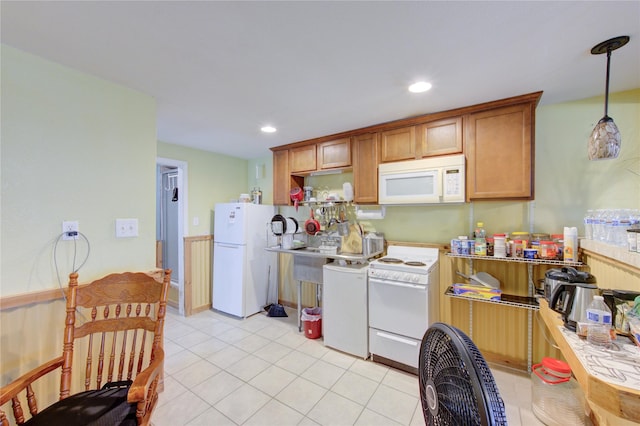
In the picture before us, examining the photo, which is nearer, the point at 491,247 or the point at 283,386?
the point at 283,386

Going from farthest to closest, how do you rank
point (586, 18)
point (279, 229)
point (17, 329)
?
point (279, 229) < point (17, 329) < point (586, 18)

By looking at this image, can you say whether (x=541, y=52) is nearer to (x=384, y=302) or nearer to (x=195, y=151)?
(x=384, y=302)

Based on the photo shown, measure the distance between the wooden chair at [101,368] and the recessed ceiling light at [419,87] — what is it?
209cm

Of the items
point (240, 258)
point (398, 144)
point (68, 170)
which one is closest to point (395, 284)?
point (398, 144)

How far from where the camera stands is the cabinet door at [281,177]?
3555mm

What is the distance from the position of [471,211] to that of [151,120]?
9.73 ft

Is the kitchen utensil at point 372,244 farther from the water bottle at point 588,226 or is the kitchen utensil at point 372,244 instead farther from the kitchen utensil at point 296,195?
Answer: the water bottle at point 588,226

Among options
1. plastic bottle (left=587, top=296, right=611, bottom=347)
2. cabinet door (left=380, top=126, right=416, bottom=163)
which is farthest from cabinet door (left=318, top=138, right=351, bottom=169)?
plastic bottle (left=587, top=296, right=611, bottom=347)

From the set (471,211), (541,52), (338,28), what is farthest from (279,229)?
(541,52)

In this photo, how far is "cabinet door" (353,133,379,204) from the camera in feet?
9.25

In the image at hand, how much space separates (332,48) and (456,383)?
163 cm

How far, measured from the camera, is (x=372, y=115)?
99.0 inches

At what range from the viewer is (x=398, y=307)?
2324 millimetres

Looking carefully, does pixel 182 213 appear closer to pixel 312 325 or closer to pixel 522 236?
pixel 312 325
